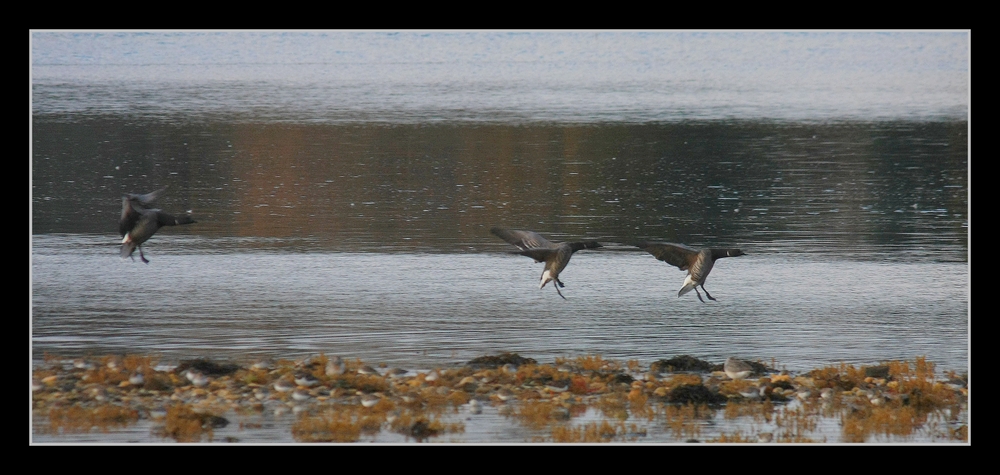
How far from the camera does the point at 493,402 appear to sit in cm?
967

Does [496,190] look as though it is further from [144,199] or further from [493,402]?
[493,402]

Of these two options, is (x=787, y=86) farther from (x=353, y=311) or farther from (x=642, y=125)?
(x=353, y=311)

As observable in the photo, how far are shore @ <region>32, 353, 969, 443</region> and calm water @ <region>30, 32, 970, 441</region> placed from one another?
486mm

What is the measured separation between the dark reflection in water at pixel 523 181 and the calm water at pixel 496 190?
0.20ft

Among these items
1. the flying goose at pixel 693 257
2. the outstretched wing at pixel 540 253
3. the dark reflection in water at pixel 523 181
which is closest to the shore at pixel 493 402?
the flying goose at pixel 693 257

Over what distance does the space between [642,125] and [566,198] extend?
14.1ft

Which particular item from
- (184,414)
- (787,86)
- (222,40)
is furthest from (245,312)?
(787,86)

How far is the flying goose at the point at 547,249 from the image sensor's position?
402 inches

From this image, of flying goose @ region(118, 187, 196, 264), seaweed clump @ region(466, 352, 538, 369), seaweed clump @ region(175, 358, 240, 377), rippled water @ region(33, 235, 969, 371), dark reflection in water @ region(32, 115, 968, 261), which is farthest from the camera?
dark reflection in water @ region(32, 115, 968, 261)

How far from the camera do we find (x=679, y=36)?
18.6 meters

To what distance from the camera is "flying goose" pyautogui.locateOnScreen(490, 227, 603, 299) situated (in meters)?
10.2

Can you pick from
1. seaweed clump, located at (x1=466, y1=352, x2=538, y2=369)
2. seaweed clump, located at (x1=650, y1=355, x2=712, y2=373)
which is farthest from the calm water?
seaweed clump, located at (x1=650, y1=355, x2=712, y2=373)

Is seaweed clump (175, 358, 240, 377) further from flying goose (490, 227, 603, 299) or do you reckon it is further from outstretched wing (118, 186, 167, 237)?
flying goose (490, 227, 603, 299)

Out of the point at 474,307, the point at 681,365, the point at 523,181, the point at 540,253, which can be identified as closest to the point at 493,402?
the point at 540,253
